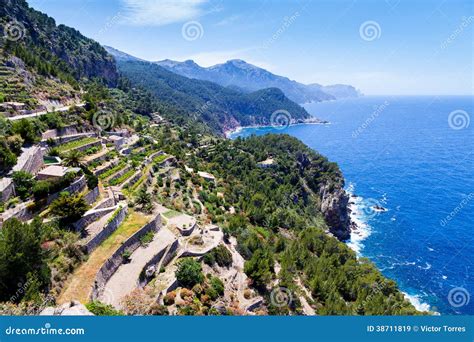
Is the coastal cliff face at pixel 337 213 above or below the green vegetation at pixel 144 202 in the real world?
below

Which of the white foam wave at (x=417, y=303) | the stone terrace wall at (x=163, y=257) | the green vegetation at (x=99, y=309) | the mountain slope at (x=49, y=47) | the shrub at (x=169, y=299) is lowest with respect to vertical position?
the white foam wave at (x=417, y=303)

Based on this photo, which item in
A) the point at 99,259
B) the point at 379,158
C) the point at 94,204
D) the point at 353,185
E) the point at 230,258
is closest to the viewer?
the point at 99,259

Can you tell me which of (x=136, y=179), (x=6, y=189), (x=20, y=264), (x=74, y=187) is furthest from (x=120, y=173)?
(x=20, y=264)

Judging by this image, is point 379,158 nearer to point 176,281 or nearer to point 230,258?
point 230,258

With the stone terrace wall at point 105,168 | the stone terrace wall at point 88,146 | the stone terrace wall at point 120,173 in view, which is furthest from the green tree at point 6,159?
the stone terrace wall at point 88,146

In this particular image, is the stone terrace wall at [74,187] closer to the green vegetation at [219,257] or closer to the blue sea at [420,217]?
the green vegetation at [219,257]

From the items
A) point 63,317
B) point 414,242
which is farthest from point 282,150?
point 63,317
